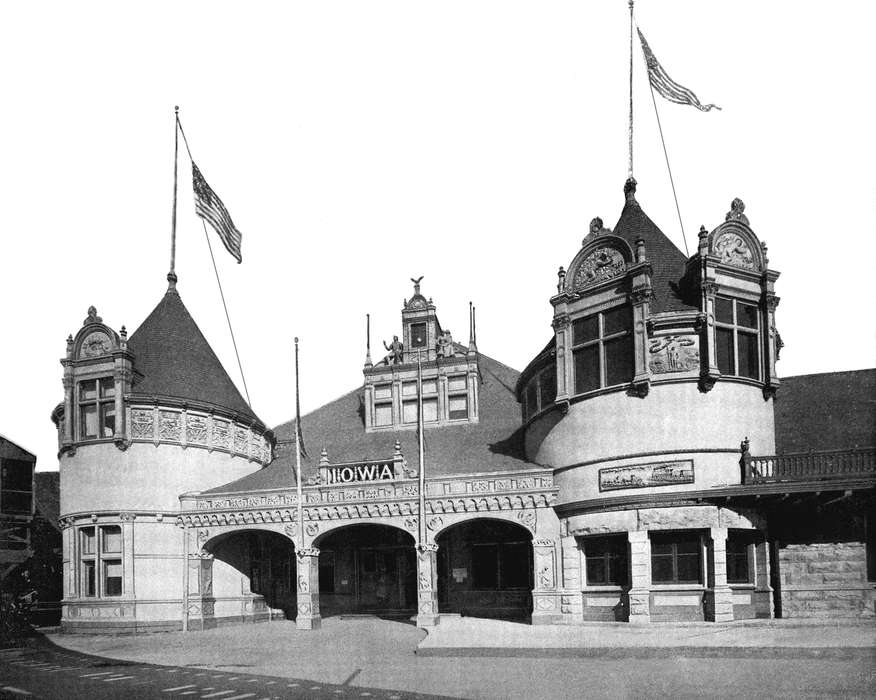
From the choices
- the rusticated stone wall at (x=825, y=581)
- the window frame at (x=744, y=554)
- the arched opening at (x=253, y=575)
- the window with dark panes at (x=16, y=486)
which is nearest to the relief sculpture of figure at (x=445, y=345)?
the arched opening at (x=253, y=575)

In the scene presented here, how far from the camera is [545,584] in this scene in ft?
89.9

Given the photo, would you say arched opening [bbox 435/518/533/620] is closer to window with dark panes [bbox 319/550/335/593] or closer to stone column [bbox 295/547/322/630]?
window with dark panes [bbox 319/550/335/593]

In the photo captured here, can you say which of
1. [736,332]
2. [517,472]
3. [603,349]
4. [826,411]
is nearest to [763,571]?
[826,411]

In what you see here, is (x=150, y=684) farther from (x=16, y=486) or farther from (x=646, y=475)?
(x=16, y=486)

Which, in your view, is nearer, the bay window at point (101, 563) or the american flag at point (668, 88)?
the american flag at point (668, 88)

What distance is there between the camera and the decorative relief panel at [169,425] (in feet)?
108

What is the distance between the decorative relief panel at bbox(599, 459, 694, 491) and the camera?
24.8 meters

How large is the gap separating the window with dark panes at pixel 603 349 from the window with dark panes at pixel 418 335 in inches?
449

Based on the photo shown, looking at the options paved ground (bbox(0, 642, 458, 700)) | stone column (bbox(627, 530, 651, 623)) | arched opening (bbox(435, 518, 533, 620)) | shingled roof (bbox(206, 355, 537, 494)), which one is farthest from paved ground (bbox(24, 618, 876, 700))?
shingled roof (bbox(206, 355, 537, 494))

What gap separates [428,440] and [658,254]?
1216cm

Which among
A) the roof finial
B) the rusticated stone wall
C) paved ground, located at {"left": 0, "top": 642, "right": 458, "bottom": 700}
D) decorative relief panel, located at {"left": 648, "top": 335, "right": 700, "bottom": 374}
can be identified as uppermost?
the roof finial

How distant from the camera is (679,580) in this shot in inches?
979

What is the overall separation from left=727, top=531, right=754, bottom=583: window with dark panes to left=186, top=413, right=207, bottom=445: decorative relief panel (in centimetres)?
1841

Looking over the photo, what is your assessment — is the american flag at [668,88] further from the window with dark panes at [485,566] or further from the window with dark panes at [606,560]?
the window with dark panes at [485,566]
